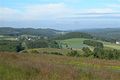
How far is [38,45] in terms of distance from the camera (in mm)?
90688

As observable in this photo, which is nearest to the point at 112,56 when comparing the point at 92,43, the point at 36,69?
the point at 92,43

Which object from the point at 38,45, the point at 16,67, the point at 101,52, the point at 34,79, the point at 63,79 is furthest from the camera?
the point at 38,45

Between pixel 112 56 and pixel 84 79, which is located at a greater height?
pixel 84 79

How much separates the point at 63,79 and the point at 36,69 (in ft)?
Result: 4.47

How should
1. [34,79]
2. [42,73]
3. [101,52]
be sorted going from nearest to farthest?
[34,79]
[42,73]
[101,52]

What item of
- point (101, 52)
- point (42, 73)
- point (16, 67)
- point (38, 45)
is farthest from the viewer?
point (38, 45)

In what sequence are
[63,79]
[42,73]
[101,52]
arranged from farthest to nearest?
1. [101,52]
2. [42,73]
3. [63,79]

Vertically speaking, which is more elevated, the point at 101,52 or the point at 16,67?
the point at 16,67

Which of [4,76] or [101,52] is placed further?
[101,52]

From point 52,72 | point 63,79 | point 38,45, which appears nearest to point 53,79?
point 63,79

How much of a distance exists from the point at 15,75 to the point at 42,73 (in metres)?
0.86

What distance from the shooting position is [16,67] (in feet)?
31.5

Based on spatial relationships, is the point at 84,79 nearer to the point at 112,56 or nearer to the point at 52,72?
the point at 52,72

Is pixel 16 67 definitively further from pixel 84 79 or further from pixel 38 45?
pixel 38 45
